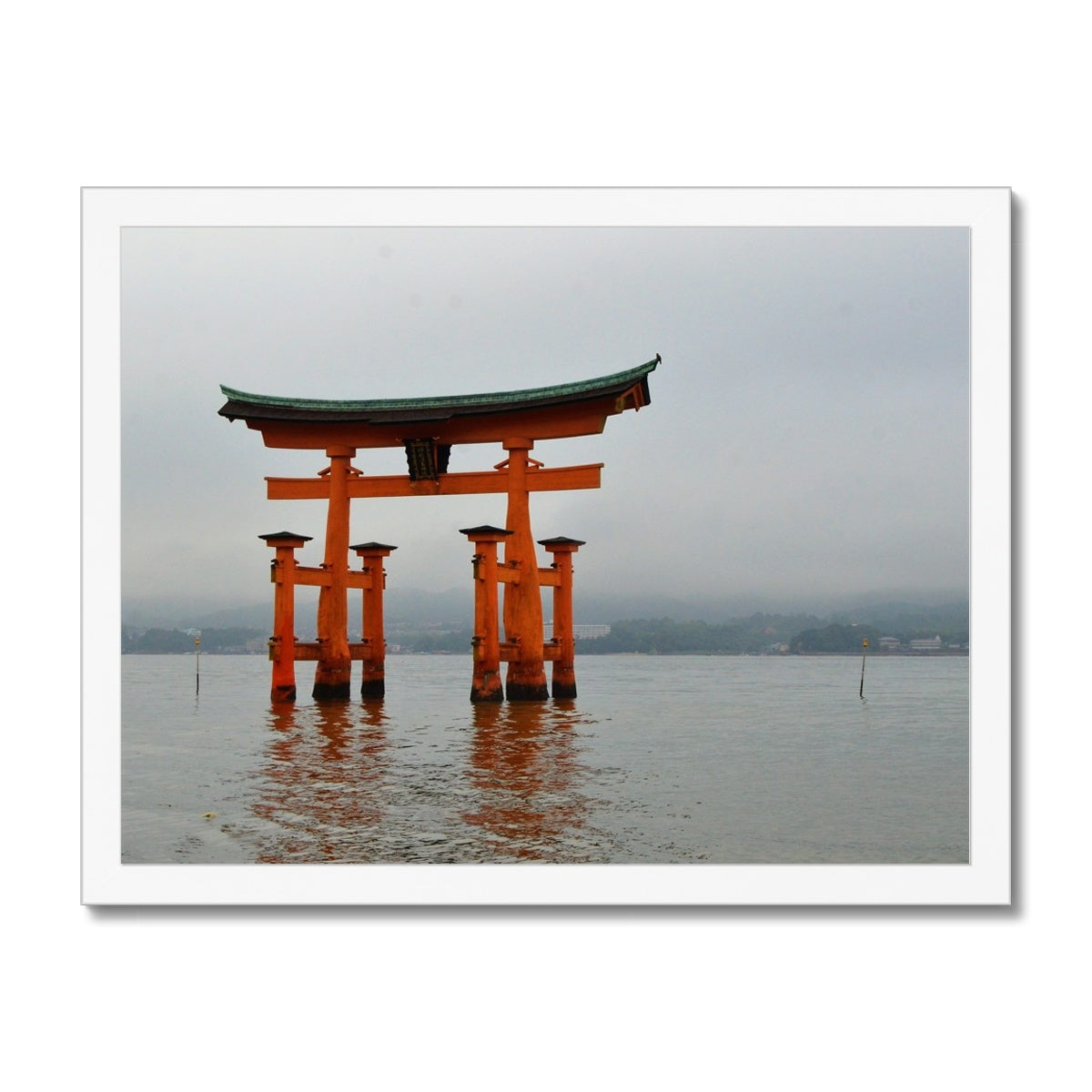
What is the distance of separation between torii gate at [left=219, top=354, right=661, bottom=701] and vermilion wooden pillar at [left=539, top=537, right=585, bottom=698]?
123cm

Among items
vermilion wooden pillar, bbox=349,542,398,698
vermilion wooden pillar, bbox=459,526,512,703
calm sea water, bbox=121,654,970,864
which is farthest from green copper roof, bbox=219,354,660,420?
vermilion wooden pillar, bbox=349,542,398,698

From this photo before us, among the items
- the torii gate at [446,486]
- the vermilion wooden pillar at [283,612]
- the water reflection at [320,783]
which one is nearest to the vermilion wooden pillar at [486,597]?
the torii gate at [446,486]

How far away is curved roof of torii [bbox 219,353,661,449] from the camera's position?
27.9 feet

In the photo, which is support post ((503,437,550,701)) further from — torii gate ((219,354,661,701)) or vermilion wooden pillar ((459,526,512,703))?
vermilion wooden pillar ((459,526,512,703))

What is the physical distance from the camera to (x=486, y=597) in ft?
30.4

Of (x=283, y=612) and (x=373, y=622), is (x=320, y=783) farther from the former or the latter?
(x=373, y=622)

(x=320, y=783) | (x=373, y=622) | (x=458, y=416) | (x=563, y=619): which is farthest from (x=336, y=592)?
(x=320, y=783)

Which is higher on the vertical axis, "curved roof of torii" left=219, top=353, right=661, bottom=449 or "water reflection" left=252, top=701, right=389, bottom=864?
"curved roof of torii" left=219, top=353, right=661, bottom=449

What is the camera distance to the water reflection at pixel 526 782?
15.1 ft

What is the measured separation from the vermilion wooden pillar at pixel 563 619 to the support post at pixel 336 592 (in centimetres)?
245

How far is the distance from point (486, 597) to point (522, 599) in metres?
0.66

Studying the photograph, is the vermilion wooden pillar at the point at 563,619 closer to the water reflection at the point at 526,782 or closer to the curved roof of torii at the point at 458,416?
the water reflection at the point at 526,782

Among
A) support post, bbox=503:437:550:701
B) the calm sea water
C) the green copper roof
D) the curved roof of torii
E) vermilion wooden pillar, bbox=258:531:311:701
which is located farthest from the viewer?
support post, bbox=503:437:550:701
